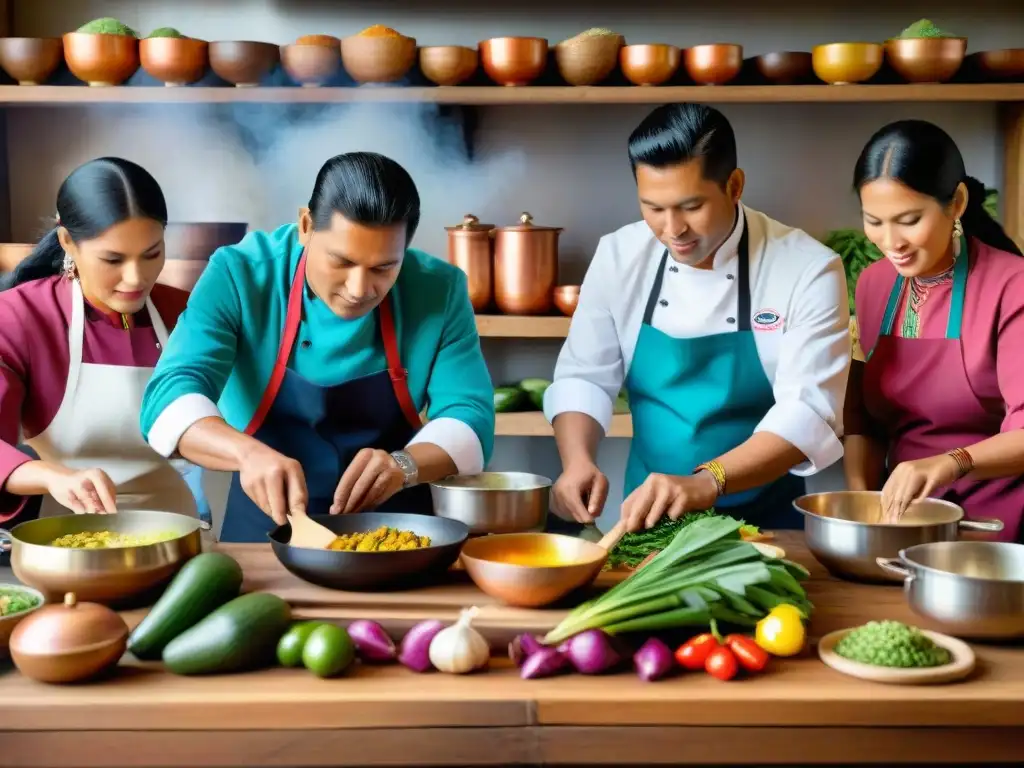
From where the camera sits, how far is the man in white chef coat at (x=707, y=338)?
2.34 m

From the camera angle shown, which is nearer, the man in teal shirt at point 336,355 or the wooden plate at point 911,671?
the wooden plate at point 911,671

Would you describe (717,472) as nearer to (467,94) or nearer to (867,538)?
(867,538)

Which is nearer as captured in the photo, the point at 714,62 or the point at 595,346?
the point at 595,346

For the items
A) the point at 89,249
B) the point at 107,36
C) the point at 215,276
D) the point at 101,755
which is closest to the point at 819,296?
the point at 215,276

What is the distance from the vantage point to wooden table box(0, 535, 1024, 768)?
1.37 m

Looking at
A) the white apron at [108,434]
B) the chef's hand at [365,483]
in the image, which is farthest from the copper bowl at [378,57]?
the chef's hand at [365,483]

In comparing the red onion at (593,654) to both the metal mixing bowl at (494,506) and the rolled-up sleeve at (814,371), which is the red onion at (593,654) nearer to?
the metal mixing bowl at (494,506)

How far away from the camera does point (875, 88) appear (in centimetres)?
355

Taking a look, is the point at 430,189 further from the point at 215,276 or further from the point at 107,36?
the point at 215,276

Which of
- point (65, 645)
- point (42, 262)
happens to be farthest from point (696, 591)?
point (42, 262)

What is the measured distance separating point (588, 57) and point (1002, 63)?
4.31 ft

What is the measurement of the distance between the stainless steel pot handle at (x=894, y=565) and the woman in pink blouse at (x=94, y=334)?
5.19 ft

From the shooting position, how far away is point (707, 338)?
8.45 feet

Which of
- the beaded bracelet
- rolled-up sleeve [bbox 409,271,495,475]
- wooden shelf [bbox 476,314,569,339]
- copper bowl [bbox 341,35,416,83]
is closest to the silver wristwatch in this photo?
rolled-up sleeve [bbox 409,271,495,475]
